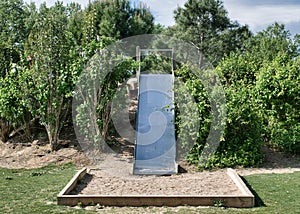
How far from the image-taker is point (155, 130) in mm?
10195

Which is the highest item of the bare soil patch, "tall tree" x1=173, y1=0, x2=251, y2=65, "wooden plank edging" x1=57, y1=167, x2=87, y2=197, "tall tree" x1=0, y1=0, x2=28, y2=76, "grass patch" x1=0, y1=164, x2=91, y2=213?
"tall tree" x1=0, y1=0, x2=28, y2=76

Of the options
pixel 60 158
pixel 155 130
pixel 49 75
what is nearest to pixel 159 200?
pixel 60 158

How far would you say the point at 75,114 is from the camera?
410 inches

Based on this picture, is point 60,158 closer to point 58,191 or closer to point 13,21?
point 58,191

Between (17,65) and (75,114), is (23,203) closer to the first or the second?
(75,114)

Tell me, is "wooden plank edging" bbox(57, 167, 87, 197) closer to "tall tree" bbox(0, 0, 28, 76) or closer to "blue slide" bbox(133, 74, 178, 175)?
"blue slide" bbox(133, 74, 178, 175)

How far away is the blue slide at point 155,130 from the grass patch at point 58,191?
167cm

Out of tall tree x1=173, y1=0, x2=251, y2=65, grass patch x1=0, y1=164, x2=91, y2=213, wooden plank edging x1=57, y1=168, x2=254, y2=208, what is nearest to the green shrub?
wooden plank edging x1=57, y1=168, x2=254, y2=208

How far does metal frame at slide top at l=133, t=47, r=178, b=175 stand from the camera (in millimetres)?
8828

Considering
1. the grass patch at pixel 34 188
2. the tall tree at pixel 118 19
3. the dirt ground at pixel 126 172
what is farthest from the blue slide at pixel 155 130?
the tall tree at pixel 118 19

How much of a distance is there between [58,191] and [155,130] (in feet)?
13.4

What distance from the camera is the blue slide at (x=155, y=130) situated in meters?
8.82

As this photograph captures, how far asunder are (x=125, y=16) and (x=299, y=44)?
8248mm

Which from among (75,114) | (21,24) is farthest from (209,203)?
(21,24)
